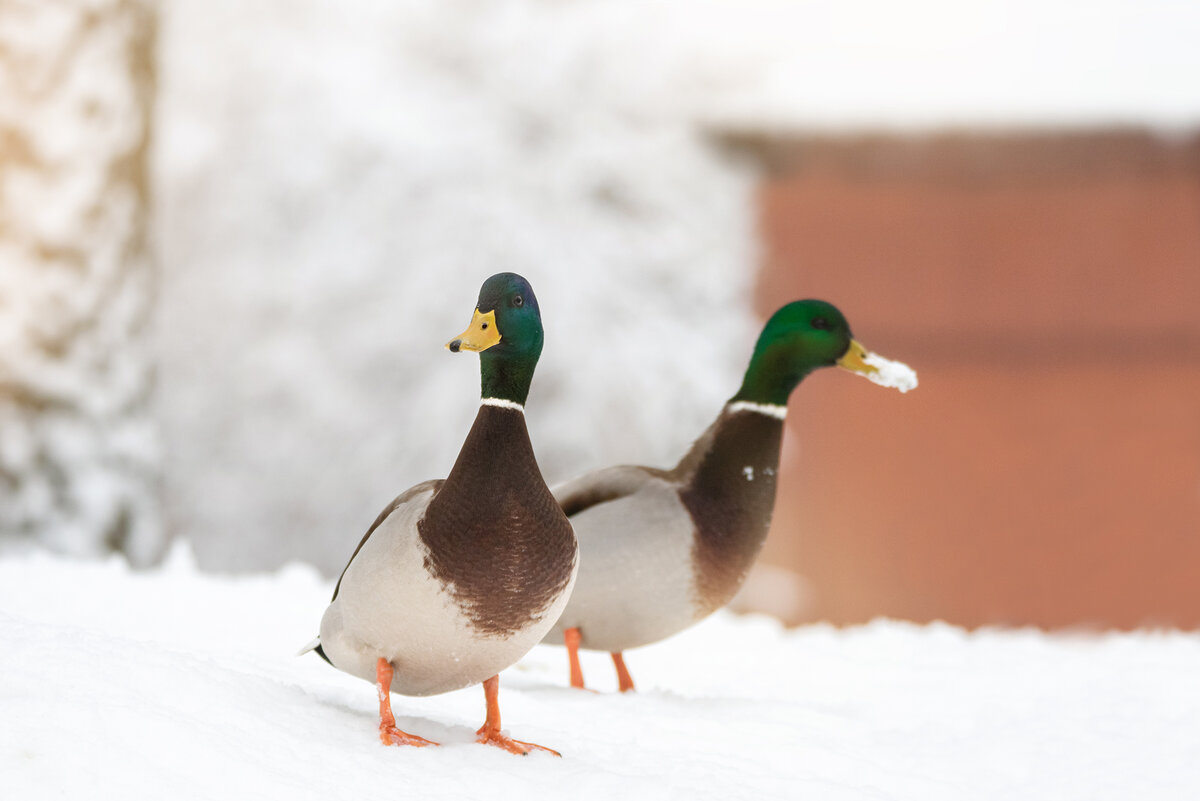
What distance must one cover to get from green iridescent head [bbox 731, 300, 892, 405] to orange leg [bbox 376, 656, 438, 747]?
1361 millimetres

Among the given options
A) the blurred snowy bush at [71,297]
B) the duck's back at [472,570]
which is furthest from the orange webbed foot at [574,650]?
the blurred snowy bush at [71,297]

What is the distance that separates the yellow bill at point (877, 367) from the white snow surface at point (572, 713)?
90cm

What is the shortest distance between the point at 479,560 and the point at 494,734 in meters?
0.42

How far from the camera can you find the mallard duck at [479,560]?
2.14 metres

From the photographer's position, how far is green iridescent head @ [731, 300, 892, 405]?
3.27m

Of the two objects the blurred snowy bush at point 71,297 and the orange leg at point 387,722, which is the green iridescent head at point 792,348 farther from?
the blurred snowy bush at point 71,297

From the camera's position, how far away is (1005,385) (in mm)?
6645

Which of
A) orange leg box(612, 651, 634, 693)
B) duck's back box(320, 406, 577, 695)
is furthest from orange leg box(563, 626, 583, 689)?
duck's back box(320, 406, 577, 695)

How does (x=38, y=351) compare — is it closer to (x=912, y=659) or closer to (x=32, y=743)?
(x=32, y=743)

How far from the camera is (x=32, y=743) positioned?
180 cm

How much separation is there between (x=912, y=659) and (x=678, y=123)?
405 centimetres

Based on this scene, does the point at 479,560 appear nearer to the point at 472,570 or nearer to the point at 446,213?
the point at 472,570

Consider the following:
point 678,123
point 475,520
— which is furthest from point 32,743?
point 678,123

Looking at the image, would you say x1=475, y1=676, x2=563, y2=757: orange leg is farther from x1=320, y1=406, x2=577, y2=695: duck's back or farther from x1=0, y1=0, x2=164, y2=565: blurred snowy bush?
x1=0, y1=0, x2=164, y2=565: blurred snowy bush
